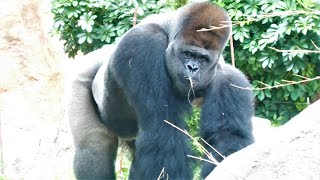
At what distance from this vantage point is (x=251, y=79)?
662cm

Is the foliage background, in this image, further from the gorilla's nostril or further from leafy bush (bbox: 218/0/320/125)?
the gorilla's nostril

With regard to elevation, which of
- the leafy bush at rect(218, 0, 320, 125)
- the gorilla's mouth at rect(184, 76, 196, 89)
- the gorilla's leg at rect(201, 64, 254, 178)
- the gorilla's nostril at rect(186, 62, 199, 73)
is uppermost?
the gorilla's nostril at rect(186, 62, 199, 73)

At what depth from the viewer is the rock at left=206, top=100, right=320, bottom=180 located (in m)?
2.38

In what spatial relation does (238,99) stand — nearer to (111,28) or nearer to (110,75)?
(110,75)

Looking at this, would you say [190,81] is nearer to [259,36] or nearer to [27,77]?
[259,36]

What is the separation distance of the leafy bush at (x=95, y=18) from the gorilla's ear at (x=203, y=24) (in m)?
2.45

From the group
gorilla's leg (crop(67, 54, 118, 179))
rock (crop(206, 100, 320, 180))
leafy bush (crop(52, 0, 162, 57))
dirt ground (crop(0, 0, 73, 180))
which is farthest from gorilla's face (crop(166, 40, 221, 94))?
dirt ground (crop(0, 0, 73, 180))

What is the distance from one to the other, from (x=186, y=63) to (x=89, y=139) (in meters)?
1.09

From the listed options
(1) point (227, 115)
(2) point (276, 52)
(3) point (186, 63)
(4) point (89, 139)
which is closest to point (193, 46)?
(3) point (186, 63)

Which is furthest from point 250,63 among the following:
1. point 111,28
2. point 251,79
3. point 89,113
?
point 89,113

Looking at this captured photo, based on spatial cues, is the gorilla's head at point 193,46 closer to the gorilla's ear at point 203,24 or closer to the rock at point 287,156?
the gorilla's ear at point 203,24

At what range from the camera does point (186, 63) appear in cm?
381

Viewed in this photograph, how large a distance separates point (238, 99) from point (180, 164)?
556 mm

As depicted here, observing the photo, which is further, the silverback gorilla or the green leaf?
the green leaf
